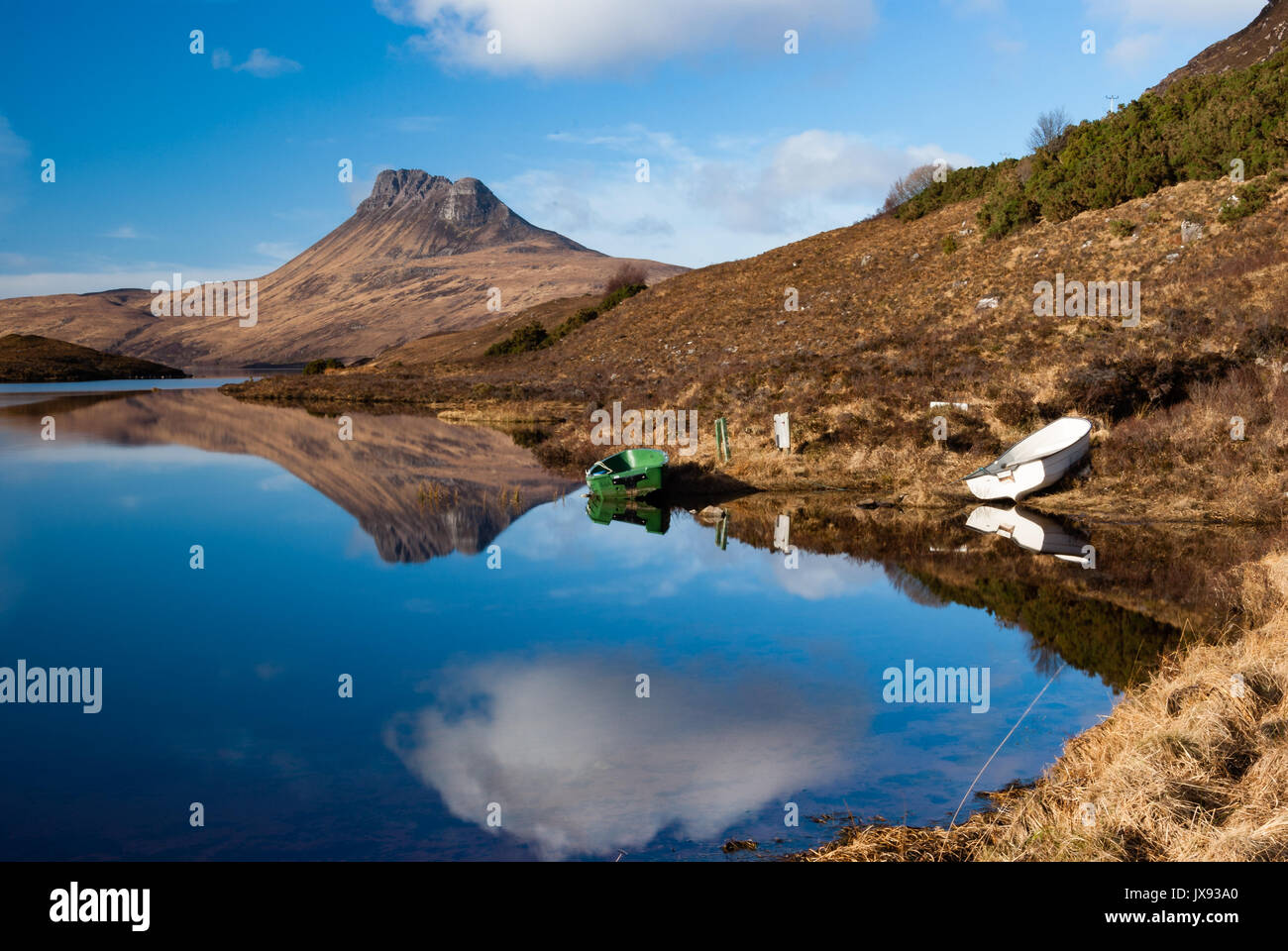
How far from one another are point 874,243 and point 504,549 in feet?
172

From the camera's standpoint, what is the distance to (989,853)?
22.5ft

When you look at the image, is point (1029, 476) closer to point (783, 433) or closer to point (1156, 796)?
point (783, 433)

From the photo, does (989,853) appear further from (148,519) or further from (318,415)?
(318,415)

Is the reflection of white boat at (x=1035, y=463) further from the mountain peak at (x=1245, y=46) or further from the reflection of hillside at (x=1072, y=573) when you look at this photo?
the mountain peak at (x=1245, y=46)

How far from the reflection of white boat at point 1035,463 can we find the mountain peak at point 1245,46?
4030 inches

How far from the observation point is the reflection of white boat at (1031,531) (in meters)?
17.8

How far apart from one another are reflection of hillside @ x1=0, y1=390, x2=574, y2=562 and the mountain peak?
9871cm

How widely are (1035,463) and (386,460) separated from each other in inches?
897

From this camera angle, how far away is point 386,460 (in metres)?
35.1

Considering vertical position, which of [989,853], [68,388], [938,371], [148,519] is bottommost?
[989,853]

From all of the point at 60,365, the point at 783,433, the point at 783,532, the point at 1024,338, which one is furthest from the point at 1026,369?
the point at 60,365

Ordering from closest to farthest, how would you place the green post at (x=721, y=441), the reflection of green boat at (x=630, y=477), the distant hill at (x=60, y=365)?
the reflection of green boat at (x=630, y=477) → the green post at (x=721, y=441) → the distant hill at (x=60, y=365)

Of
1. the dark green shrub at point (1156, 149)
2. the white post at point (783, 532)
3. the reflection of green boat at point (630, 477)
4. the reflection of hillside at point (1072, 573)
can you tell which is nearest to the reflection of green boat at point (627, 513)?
the reflection of green boat at point (630, 477)

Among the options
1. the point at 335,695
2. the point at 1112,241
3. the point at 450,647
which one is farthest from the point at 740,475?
the point at 1112,241
